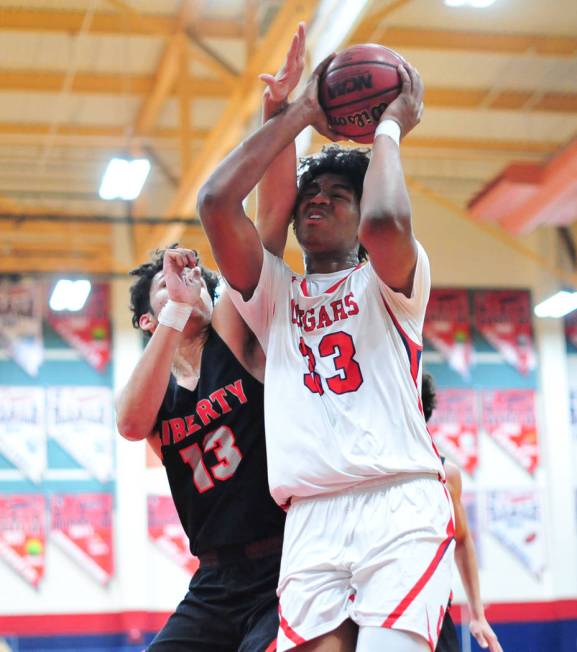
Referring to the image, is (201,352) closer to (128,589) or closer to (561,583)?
(128,589)

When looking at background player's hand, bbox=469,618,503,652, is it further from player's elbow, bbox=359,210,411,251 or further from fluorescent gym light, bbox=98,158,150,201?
fluorescent gym light, bbox=98,158,150,201

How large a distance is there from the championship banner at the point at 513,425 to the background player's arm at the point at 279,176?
43.4 feet

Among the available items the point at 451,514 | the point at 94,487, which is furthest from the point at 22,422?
the point at 451,514

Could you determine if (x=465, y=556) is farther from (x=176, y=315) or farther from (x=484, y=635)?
(x=176, y=315)

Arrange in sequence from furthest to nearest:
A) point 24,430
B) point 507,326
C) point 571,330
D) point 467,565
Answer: point 571,330 < point 507,326 < point 24,430 < point 467,565

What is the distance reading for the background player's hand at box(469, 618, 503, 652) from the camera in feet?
18.5

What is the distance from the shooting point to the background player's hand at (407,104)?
360 cm

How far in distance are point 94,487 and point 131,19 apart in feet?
22.1

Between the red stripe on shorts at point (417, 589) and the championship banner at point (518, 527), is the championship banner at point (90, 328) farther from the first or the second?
the red stripe on shorts at point (417, 589)

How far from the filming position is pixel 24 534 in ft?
51.4

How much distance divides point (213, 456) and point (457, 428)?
508 inches

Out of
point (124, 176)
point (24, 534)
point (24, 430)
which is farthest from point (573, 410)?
point (124, 176)

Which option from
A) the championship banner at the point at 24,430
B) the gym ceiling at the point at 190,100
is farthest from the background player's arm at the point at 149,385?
the championship banner at the point at 24,430

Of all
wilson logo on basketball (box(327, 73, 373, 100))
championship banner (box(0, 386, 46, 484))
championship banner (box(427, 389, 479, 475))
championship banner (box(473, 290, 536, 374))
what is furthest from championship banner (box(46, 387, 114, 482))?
wilson logo on basketball (box(327, 73, 373, 100))
